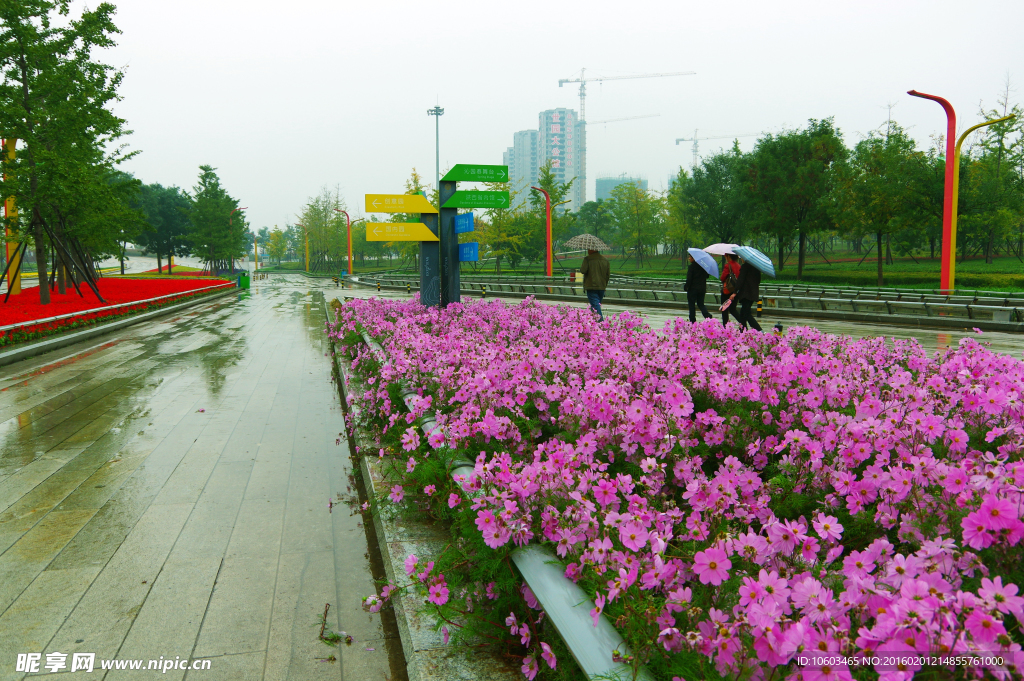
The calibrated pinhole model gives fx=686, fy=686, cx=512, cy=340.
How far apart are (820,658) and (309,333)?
51.0ft

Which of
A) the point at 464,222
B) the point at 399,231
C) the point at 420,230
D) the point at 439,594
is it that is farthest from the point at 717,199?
the point at 439,594

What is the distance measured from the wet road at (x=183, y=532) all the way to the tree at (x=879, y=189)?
31.2m

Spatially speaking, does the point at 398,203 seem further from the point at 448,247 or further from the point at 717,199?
the point at 717,199

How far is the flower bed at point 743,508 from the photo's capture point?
158cm

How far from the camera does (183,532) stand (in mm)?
4168

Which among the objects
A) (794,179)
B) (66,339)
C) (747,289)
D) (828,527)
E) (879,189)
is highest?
(794,179)

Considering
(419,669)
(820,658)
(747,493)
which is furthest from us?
(747,493)

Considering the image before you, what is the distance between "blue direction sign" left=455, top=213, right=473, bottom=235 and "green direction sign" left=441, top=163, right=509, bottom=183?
0.70 m

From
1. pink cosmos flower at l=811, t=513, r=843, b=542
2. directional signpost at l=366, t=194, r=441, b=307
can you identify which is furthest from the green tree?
pink cosmos flower at l=811, t=513, r=843, b=542

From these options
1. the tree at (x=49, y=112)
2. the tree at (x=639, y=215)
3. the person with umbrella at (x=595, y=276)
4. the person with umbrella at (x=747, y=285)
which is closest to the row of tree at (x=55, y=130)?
the tree at (x=49, y=112)

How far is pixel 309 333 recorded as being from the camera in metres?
16.1

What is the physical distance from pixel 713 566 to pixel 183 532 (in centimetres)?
345

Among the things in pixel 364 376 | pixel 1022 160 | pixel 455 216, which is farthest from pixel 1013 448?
pixel 1022 160

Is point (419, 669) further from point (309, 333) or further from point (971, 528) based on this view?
point (309, 333)
